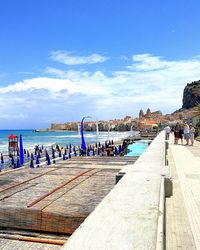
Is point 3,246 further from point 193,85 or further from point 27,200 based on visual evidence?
point 193,85

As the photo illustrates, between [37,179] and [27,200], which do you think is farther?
[37,179]

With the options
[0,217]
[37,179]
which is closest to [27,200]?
[0,217]

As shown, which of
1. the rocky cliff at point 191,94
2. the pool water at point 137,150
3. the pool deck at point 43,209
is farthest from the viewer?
the rocky cliff at point 191,94

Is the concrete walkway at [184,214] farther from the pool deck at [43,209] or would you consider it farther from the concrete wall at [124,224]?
the pool deck at [43,209]

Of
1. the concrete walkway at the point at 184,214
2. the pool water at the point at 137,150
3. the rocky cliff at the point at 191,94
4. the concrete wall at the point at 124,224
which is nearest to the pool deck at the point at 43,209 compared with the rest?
the concrete wall at the point at 124,224

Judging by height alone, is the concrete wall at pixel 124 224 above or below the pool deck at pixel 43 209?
above

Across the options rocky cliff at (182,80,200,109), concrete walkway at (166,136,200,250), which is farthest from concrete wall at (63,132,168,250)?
rocky cliff at (182,80,200,109)

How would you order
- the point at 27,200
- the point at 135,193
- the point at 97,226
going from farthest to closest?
the point at 27,200 < the point at 135,193 < the point at 97,226

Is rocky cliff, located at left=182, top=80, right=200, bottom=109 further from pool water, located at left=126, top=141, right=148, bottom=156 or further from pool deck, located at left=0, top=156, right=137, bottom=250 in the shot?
pool deck, located at left=0, top=156, right=137, bottom=250

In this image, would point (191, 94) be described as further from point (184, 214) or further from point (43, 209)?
point (43, 209)

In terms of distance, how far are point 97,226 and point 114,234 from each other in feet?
0.70

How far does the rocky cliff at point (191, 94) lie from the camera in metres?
112

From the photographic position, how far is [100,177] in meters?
6.77

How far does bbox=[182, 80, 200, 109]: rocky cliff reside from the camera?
112 m
